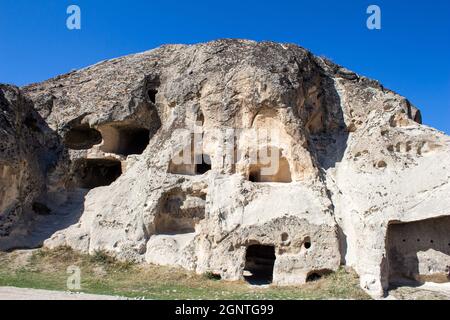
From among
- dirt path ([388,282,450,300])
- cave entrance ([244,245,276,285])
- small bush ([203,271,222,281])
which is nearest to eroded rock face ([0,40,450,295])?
cave entrance ([244,245,276,285])

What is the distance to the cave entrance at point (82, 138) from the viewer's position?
1689cm

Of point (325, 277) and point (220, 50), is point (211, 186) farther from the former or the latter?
point (220, 50)

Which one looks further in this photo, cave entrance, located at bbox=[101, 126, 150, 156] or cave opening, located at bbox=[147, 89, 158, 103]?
cave opening, located at bbox=[147, 89, 158, 103]

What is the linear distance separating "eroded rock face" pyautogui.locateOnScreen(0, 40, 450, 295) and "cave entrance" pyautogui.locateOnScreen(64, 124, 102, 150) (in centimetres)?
6

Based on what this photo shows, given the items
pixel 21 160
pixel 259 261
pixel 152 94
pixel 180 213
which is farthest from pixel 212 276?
pixel 152 94

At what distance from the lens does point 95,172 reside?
17.7 meters

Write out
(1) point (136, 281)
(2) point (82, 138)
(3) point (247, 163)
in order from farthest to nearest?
(2) point (82, 138) < (3) point (247, 163) < (1) point (136, 281)

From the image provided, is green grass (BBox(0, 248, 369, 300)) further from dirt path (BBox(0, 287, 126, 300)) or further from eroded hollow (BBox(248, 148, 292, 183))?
eroded hollow (BBox(248, 148, 292, 183))

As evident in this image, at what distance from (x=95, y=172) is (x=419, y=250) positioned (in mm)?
11755

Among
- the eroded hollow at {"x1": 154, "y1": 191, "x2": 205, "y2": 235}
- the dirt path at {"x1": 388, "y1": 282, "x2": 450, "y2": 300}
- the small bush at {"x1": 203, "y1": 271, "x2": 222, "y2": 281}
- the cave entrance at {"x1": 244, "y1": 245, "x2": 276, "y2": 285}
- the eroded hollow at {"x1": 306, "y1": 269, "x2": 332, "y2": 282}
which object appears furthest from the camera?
the cave entrance at {"x1": 244, "y1": 245, "x2": 276, "y2": 285}

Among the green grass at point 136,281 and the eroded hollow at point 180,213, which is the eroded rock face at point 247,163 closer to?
the eroded hollow at point 180,213

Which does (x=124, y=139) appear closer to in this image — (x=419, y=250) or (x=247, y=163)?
(x=247, y=163)

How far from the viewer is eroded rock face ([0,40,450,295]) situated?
40.1ft

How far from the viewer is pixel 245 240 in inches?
485
